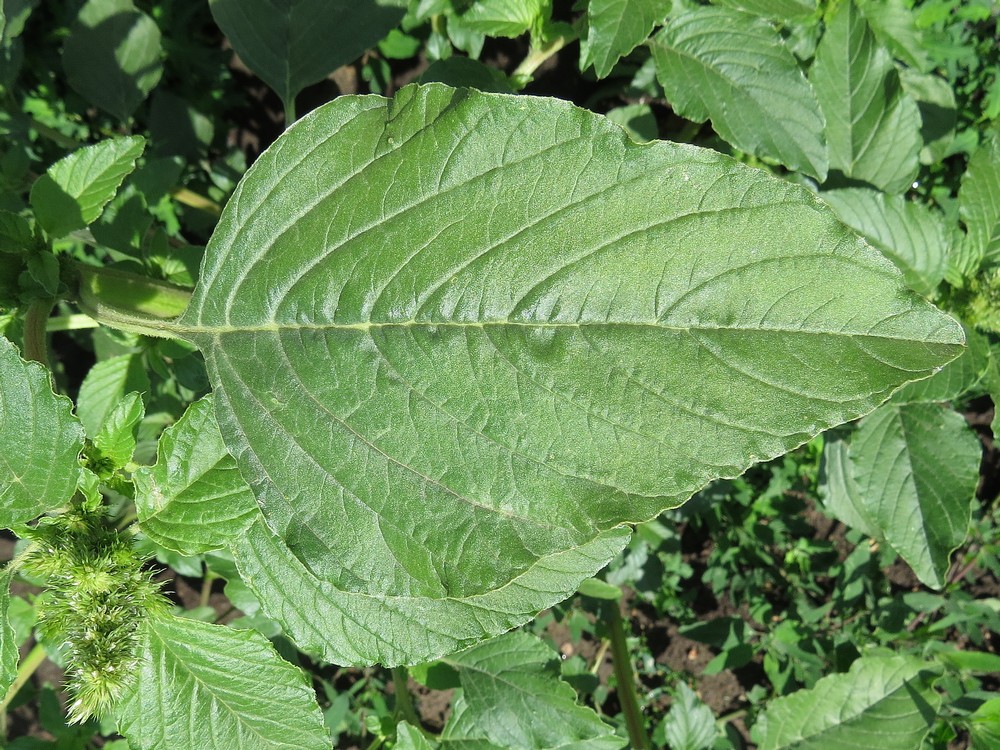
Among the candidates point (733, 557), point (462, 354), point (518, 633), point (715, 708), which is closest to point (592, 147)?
point (462, 354)

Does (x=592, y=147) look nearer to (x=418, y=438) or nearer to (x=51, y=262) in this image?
(x=418, y=438)

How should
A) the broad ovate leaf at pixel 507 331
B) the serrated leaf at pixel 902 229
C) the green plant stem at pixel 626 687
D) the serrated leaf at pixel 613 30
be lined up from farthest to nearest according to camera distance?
the green plant stem at pixel 626 687
the serrated leaf at pixel 902 229
the serrated leaf at pixel 613 30
the broad ovate leaf at pixel 507 331

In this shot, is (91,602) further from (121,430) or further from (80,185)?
(80,185)

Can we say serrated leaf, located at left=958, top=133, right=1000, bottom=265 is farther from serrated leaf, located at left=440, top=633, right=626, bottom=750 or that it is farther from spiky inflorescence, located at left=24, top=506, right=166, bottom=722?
spiky inflorescence, located at left=24, top=506, right=166, bottom=722

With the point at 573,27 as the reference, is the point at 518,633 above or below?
below

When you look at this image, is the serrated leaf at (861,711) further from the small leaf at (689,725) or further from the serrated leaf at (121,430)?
the serrated leaf at (121,430)

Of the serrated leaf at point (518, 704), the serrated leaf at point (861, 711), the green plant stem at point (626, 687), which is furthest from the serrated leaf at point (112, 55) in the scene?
the serrated leaf at point (861, 711)
